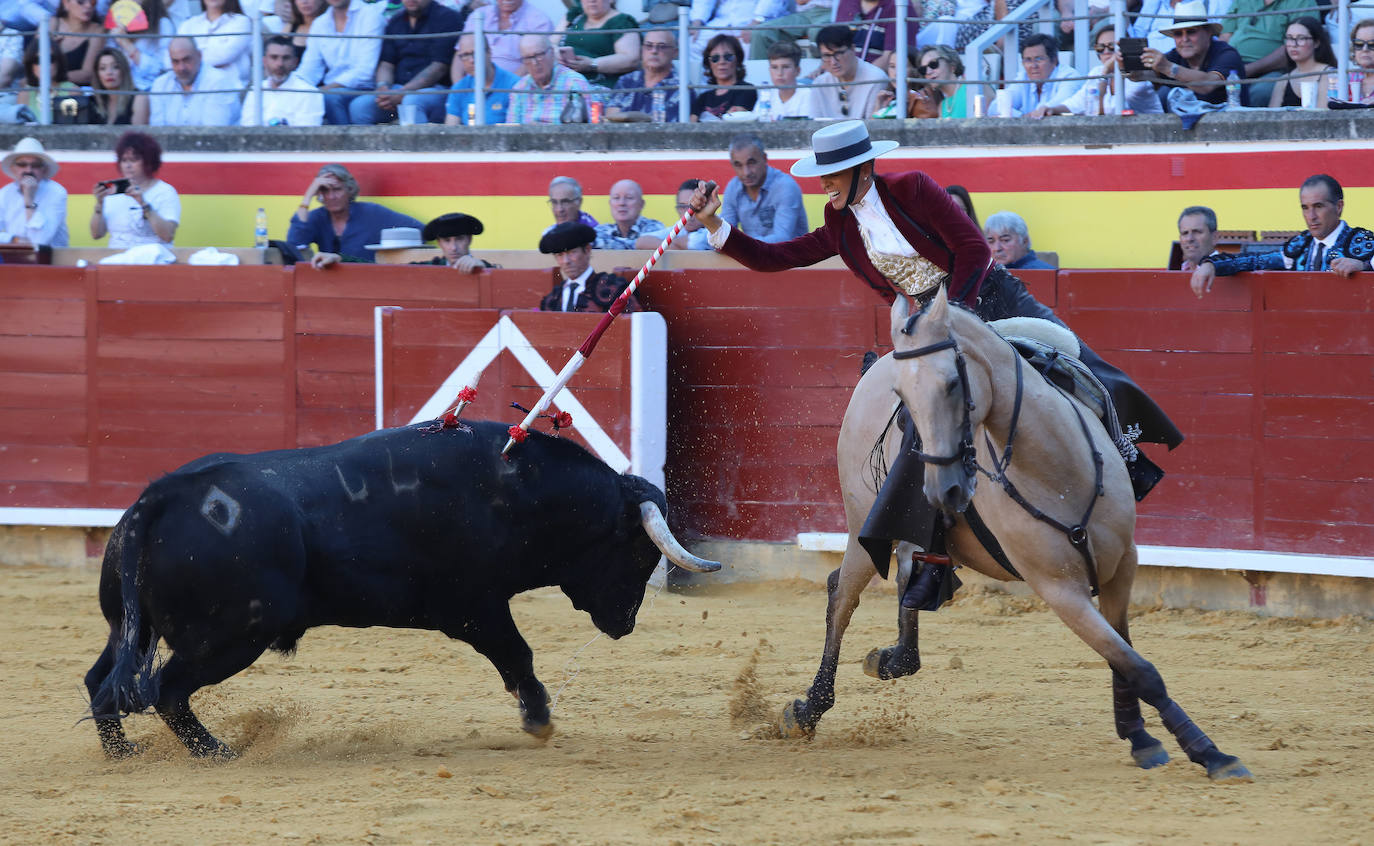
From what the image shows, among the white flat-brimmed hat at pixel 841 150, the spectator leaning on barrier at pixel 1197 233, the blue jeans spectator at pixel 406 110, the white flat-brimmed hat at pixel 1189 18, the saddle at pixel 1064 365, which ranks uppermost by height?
→ the white flat-brimmed hat at pixel 1189 18

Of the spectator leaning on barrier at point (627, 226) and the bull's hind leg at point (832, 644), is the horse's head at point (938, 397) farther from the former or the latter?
the spectator leaning on barrier at point (627, 226)

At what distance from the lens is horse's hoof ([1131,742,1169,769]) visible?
4219 mm

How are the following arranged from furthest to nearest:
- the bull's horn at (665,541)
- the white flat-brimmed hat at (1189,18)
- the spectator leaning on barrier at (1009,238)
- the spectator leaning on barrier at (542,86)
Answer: the spectator leaning on barrier at (542,86) < the white flat-brimmed hat at (1189,18) < the spectator leaning on barrier at (1009,238) < the bull's horn at (665,541)

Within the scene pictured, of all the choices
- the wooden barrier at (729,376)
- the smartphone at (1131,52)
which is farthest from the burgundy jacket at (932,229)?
the smartphone at (1131,52)

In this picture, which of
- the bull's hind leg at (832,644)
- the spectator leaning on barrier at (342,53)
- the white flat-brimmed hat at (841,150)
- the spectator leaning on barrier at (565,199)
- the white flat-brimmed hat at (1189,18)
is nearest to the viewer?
the white flat-brimmed hat at (841,150)

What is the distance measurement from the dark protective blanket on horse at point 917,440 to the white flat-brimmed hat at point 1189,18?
349cm

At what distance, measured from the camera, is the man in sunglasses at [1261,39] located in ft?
27.0

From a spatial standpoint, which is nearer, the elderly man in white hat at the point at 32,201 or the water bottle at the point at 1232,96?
the water bottle at the point at 1232,96

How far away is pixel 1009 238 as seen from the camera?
7.04 metres

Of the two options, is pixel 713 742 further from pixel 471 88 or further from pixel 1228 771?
pixel 471 88

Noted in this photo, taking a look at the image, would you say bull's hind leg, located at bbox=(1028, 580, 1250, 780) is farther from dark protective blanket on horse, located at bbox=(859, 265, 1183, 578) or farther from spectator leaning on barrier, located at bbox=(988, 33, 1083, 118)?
spectator leaning on barrier, located at bbox=(988, 33, 1083, 118)

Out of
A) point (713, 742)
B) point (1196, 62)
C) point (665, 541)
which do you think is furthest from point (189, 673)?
point (1196, 62)

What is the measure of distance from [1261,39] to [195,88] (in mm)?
6577

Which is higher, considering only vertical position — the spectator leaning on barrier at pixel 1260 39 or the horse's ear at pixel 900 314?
the spectator leaning on barrier at pixel 1260 39
